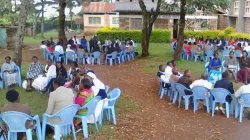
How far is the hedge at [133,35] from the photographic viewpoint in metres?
30.2

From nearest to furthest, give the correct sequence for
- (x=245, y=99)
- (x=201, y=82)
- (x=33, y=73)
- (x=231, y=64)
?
1. (x=245, y=99)
2. (x=201, y=82)
3. (x=33, y=73)
4. (x=231, y=64)

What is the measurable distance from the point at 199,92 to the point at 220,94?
55 cm

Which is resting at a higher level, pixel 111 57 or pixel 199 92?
pixel 111 57

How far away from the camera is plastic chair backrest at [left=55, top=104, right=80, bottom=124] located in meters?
6.09

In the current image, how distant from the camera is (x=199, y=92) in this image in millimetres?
9008

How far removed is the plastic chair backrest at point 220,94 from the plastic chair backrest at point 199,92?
21cm

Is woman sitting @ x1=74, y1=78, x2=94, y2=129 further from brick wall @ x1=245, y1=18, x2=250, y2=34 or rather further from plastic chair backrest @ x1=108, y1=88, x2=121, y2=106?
brick wall @ x1=245, y1=18, x2=250, y2=34

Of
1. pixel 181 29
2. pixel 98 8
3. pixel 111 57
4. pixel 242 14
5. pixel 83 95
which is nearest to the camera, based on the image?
pixel 83 95

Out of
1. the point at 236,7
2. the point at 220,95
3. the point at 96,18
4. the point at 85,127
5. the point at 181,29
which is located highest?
the point at 236,7

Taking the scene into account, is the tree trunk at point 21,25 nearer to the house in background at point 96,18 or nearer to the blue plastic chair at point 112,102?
the blue plastic chair at point 112,102

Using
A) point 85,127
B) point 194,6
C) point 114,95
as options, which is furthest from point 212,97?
point 194,6

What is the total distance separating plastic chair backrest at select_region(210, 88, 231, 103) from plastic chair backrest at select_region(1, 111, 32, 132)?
480 centimetres

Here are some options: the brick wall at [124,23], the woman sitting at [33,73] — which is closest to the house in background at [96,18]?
the brick wall at [124,23]

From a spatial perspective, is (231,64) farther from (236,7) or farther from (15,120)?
(236,7)
